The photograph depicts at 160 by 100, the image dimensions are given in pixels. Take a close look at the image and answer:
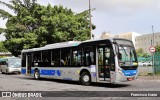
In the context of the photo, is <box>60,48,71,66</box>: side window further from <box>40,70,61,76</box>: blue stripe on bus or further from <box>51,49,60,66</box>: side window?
<box>40,70,61,76</box>: blue stripe on bus

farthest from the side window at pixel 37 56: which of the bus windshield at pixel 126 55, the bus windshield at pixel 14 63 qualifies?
the bus windshield at pixel 14 63

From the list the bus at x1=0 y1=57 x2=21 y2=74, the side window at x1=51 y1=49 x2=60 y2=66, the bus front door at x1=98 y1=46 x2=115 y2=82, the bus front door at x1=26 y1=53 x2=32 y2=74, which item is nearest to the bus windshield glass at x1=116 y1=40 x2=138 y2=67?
the bus front door at x1=98 y1=46 x2=115 y2=82

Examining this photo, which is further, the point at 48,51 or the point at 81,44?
the point at 48,51

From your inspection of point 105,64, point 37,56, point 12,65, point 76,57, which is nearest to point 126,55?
point 105,64

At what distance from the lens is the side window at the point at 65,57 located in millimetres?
20038

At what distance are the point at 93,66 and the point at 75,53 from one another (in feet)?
7.08

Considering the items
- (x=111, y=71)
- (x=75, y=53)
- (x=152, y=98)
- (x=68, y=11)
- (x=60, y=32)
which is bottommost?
(x=152, y=98)

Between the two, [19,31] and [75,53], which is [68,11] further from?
[75,53]

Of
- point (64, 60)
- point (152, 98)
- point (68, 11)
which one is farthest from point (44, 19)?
point (152, 98)

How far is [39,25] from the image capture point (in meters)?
41.9

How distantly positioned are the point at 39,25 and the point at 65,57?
22528 millimetres

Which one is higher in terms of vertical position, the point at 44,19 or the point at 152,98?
the point at 44,19

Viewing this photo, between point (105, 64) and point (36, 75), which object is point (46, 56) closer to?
point (36, 75)

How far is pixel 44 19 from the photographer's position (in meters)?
37.8
